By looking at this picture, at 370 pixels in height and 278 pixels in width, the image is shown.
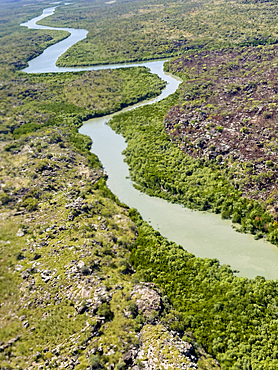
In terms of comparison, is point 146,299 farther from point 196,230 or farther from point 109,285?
point 196,230

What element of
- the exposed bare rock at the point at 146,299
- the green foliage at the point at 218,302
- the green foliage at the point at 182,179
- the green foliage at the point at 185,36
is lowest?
the green foliage at the point at 218,302

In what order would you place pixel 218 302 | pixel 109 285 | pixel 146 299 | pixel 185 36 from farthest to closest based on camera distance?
1. pixel 185 36
2. pixel 109 285
3. pixel 146 299
4. pixel 218 302

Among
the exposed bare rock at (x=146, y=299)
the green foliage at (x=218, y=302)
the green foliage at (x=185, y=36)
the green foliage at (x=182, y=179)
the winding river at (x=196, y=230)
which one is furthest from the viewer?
the green foliage at (x=185, y=36)

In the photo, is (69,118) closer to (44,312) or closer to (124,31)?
(44,312)

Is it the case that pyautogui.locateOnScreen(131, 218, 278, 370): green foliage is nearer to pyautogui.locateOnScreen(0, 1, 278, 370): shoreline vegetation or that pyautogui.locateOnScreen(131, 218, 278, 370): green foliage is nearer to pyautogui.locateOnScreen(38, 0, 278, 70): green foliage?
pyautogui.locateOnScreen(0, 1, 278, 370): shoreline vegetation

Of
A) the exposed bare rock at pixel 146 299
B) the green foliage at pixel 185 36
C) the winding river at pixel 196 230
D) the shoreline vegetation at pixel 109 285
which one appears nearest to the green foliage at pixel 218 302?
the shoreline vegetation at pixel 109 285

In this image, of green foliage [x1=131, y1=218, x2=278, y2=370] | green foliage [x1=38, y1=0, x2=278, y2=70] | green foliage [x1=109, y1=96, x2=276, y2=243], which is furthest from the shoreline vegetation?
green foliage [x1=38, y1=0, x2=278, y2=70]

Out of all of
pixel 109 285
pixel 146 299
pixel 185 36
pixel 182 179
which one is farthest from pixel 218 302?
pixel 185 36

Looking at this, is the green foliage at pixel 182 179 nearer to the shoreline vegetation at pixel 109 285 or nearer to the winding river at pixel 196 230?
the shoreline vegetation at pixel 109 285
